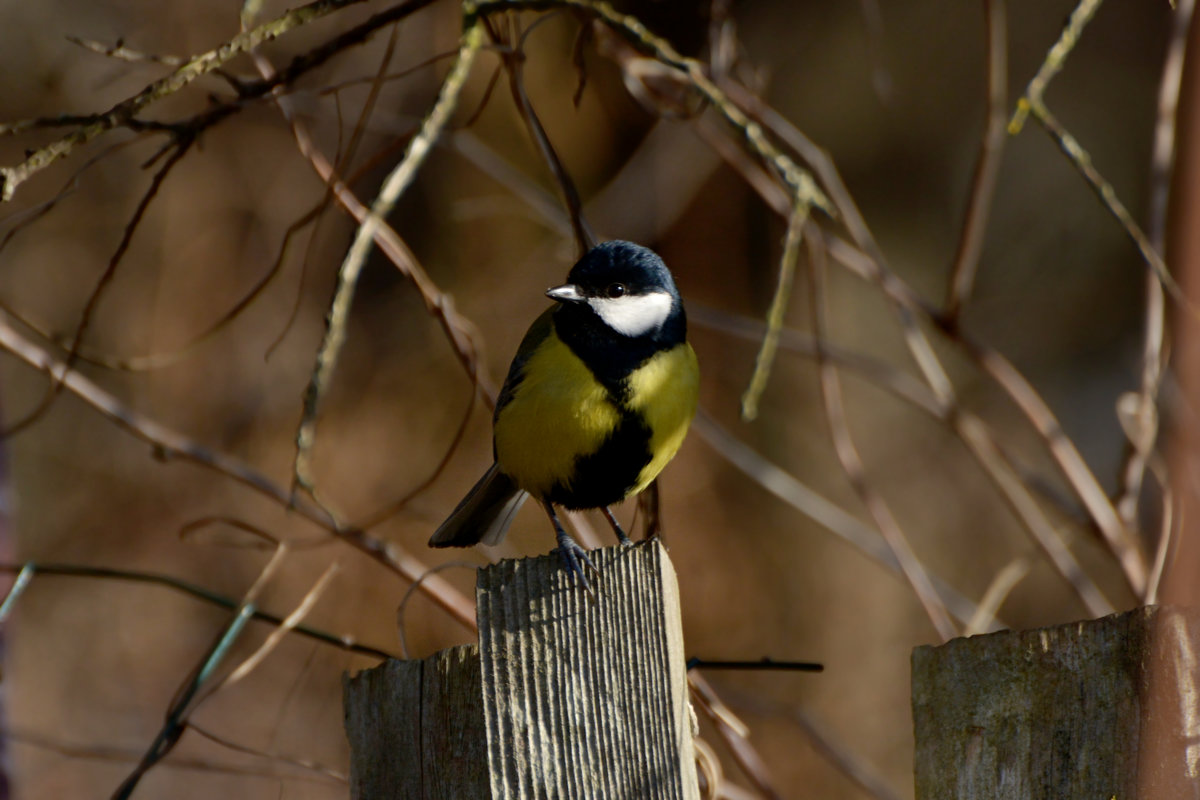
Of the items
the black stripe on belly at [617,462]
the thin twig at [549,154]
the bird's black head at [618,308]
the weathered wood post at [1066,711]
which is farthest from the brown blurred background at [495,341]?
the weathered wood post at [1066,711]

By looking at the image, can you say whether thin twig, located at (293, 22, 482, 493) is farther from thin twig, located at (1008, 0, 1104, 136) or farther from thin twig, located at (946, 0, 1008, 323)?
thin twig, located at (946, 0, 1008, 323)

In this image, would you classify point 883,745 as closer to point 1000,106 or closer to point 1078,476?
point 1078,476

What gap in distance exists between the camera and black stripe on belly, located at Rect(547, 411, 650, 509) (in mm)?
2463

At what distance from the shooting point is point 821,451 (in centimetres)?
632

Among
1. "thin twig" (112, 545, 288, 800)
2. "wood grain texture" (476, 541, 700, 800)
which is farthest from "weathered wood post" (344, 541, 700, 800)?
"thin twig" (112, 545, 288, 800)

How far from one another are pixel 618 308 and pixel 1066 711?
4.76 ft

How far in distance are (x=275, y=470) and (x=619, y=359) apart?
3.33 meters

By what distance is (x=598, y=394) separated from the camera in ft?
8.14

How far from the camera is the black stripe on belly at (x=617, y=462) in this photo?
8.08 feet

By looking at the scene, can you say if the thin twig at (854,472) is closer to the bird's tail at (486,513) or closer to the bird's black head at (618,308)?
the bird's black head at (618,308)

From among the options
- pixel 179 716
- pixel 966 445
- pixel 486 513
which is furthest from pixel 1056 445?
pixel 179 716

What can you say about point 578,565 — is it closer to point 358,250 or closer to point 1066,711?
point 1066,711

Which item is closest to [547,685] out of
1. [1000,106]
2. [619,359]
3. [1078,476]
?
[619,359]

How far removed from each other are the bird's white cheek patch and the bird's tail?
18.3 inches
